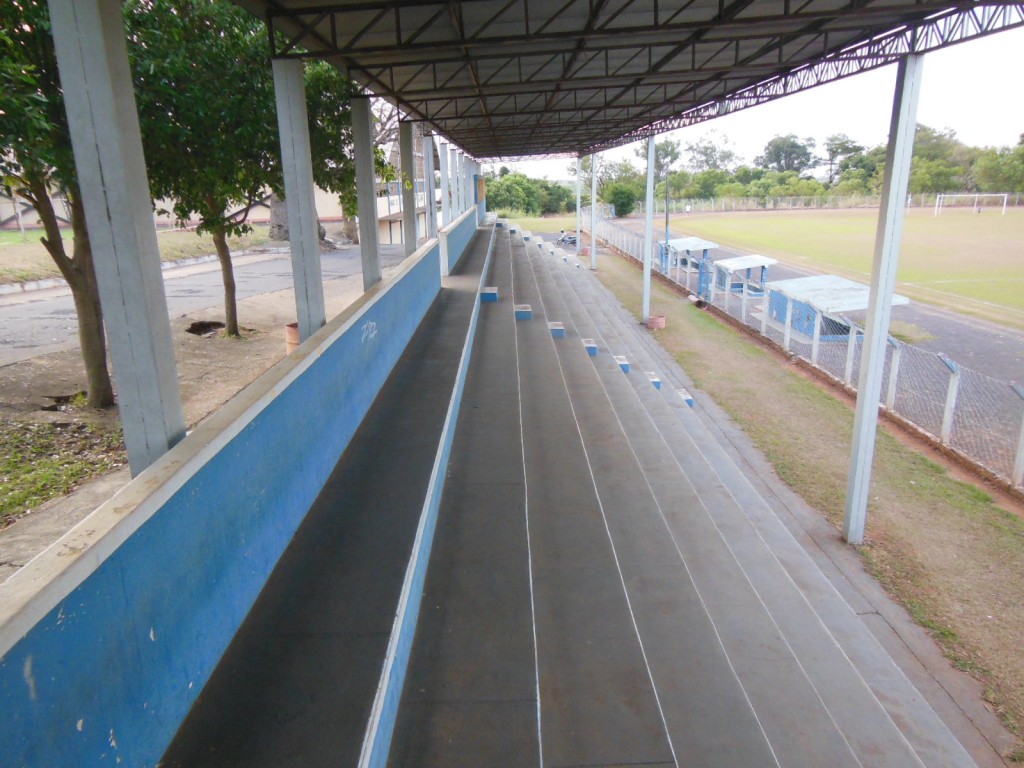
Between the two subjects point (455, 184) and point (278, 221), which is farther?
point (278, 221)

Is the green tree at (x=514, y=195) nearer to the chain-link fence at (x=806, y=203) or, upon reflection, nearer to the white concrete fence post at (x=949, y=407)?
the chain-link fence at (x=806, y=203)

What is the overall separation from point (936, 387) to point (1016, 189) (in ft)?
202

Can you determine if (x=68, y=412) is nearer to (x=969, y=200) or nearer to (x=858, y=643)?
(x=858, y=643)

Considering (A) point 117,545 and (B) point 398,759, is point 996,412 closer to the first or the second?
(B) point 398,759

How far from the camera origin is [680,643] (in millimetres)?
5176

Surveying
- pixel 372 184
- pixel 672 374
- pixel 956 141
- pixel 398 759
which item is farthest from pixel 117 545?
pixel 956 141

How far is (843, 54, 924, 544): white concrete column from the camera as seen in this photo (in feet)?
22.6

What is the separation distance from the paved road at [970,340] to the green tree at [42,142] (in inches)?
673

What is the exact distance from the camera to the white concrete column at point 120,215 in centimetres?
313

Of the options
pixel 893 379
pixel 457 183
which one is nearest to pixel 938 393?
pixel 893 379

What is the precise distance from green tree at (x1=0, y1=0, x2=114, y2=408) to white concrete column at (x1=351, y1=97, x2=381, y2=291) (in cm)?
311

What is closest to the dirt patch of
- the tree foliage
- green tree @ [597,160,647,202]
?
the tree foliage

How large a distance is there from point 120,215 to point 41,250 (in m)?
27.4

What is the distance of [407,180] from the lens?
1241 centimetres
